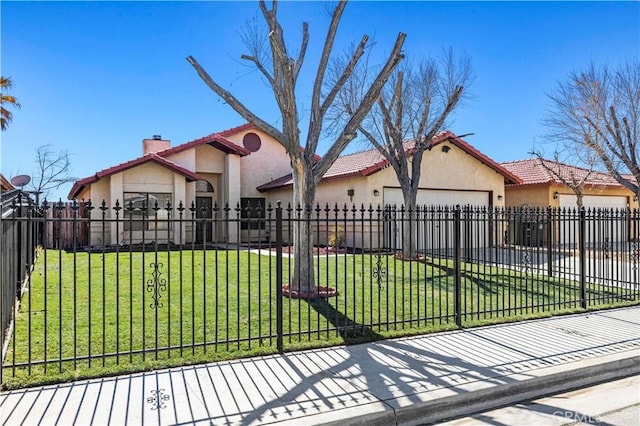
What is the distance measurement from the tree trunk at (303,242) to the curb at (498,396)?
417 centimetres

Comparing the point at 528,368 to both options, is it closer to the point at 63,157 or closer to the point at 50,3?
the point at 50,3

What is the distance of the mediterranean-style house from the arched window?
2 centimetres

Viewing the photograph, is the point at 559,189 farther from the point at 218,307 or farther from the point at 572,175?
the point at 218,307

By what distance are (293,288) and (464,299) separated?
3.21m

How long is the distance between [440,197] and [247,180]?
974 centimetres

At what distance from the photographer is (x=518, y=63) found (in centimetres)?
1412

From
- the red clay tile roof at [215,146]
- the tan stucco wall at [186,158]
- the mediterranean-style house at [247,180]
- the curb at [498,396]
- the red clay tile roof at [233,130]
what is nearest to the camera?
the curb at [498,396]

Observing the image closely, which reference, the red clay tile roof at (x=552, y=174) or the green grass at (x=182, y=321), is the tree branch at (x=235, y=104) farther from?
the red clay tile roof at (x=552, y=174)

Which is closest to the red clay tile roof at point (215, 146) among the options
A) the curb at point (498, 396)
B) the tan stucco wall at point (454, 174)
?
the tan stucco wall at point (454, 174)

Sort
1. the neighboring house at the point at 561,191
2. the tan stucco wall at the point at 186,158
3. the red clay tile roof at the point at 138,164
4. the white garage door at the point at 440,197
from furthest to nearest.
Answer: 1. the neighboring house at the point at 561,191
2. the tan stucco wall at the point at 186,158
3. the white garage door at the point at 440,197
4. the red clay tile roof at the point at 138,164

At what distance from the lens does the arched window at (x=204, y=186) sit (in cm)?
2189

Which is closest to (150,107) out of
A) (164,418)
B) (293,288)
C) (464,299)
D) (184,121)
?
(184,121)

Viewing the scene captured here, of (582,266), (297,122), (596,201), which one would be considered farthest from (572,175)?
(297,122)

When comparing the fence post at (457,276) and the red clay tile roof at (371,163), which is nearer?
the fence post at (457,276)
